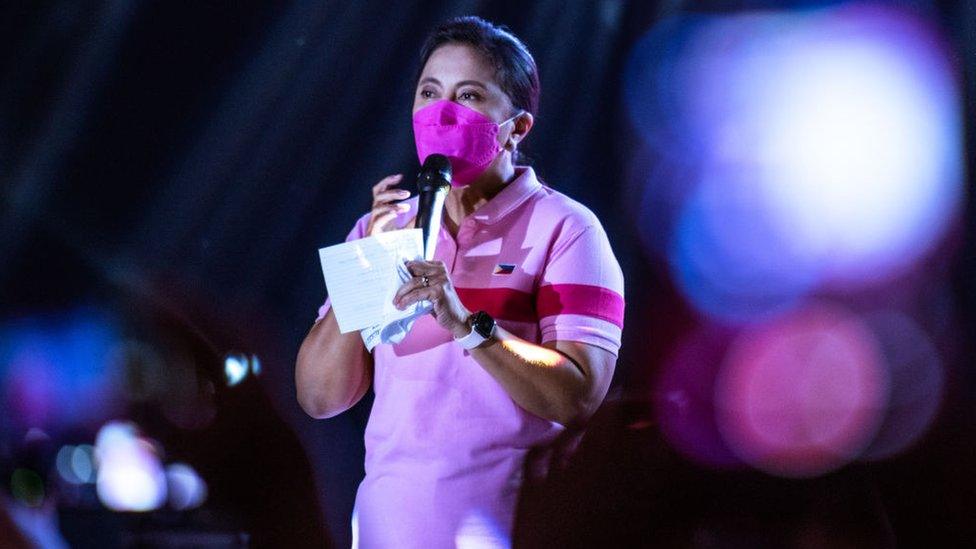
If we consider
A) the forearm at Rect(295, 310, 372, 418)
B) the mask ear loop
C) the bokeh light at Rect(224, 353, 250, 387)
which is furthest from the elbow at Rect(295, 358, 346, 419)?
the bokeh light at Rect(224, 353, 250, 387)

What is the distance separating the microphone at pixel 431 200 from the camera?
164cm

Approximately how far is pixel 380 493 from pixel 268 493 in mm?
1293

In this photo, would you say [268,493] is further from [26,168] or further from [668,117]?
[668,117]

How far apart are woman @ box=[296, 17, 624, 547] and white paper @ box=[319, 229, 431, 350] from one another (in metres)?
0.03

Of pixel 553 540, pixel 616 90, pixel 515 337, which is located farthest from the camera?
pixel 616 90

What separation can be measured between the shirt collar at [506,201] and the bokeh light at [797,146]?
861mm

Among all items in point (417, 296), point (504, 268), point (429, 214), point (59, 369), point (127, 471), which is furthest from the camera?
point (59, 369)

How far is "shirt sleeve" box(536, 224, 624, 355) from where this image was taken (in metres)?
1.69

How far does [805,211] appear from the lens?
268 centimetres

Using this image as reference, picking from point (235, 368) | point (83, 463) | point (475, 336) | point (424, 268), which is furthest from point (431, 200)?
point (83, 463)

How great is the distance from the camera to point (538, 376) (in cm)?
160

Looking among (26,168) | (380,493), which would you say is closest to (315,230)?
(26,168)

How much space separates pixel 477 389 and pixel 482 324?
16 centimetres

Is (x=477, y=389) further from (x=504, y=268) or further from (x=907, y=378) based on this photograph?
(x=907, y=378)
